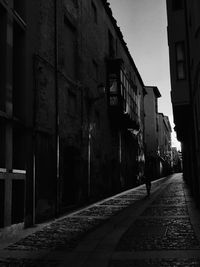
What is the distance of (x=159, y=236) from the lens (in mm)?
7859

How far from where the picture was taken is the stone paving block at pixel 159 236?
6793mm

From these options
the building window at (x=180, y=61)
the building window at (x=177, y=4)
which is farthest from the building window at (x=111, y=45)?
the building window at (x=180, y=61)

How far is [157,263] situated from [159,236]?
2407 millimetres

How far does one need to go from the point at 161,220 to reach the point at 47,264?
5.41 metres

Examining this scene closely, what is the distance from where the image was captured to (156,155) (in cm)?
5325

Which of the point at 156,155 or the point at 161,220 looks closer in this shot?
the point at 161,220

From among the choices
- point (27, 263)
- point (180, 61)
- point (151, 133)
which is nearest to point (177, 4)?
point (180, 61)

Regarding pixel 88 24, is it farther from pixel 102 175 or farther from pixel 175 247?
pixel 175 247

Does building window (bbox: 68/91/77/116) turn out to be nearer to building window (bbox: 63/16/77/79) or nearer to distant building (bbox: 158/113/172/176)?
building window (bbox: 63/16/77/79)

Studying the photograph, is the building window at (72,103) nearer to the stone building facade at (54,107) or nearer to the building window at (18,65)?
the stone building facade at (54,107)

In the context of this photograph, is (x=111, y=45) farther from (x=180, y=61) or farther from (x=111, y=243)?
(x=111, y=243)

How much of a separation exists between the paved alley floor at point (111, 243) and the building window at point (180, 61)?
19.4ft

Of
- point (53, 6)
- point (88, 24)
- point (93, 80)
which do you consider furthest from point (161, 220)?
point (88, 24)

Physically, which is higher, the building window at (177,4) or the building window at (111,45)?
the building window at (111,45)
